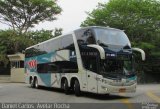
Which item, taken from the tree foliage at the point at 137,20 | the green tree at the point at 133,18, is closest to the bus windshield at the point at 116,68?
the tree foliage at the point at 137,20

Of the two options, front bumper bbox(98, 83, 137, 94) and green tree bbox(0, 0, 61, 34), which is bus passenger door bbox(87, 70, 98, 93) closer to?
front bumper bbox(98, 83, 137, 94)

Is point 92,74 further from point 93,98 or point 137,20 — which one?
point 137,20

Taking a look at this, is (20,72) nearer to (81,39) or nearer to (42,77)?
(42,77)

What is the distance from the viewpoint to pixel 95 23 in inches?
2056

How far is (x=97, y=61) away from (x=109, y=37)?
159 cm

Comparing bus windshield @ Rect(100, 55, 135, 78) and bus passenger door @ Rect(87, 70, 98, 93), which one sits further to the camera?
bus passenger door @ Rect(87, 70, 98, 93)

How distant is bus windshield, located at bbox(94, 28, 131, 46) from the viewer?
69.4ft

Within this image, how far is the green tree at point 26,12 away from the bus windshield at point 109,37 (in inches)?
1377

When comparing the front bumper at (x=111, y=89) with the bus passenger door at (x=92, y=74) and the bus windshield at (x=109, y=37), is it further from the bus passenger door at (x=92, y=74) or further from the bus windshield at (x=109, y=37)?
the bus windshield at (x=109, y=37)

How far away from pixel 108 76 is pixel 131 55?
6.47 feet

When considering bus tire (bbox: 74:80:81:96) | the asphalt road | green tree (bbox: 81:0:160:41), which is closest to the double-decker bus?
bus tire (bbox: 74:80:81:96)

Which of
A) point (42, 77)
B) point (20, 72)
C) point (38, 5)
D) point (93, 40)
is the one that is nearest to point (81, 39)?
point (93, 40)

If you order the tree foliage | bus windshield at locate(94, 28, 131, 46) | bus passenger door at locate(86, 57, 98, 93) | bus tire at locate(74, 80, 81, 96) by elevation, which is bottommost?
bus tire at locate(74, 80, 81, 96)

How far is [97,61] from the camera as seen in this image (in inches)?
819
